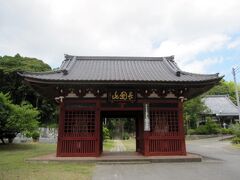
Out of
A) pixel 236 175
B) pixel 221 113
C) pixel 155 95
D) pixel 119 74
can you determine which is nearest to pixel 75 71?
pixel 119 74

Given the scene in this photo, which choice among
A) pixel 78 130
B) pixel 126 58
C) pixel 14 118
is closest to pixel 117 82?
pixel 78 130

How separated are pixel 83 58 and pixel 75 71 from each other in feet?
9.61

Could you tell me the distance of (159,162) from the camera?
36.3ft

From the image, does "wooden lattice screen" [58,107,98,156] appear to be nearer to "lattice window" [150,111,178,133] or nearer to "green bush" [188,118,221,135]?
"lattice window" [150,111,178,133]

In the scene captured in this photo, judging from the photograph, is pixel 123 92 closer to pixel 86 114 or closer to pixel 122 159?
pixel 86 114

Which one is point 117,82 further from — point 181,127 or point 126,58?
point 126,58

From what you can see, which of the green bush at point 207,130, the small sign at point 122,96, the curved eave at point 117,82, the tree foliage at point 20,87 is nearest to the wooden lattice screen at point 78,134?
the small sign at point 122,96

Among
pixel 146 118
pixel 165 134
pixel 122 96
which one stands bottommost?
pixel 165 134

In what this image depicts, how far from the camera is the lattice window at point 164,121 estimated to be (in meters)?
12.4

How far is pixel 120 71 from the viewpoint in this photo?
14125mm

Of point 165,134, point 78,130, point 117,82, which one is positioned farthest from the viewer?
point 165,134

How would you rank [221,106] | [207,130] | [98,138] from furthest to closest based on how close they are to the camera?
[221,106]
[207,130]
[98,138]

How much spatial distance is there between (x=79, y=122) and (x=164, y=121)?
430 cm

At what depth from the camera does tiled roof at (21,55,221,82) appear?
468 inches
